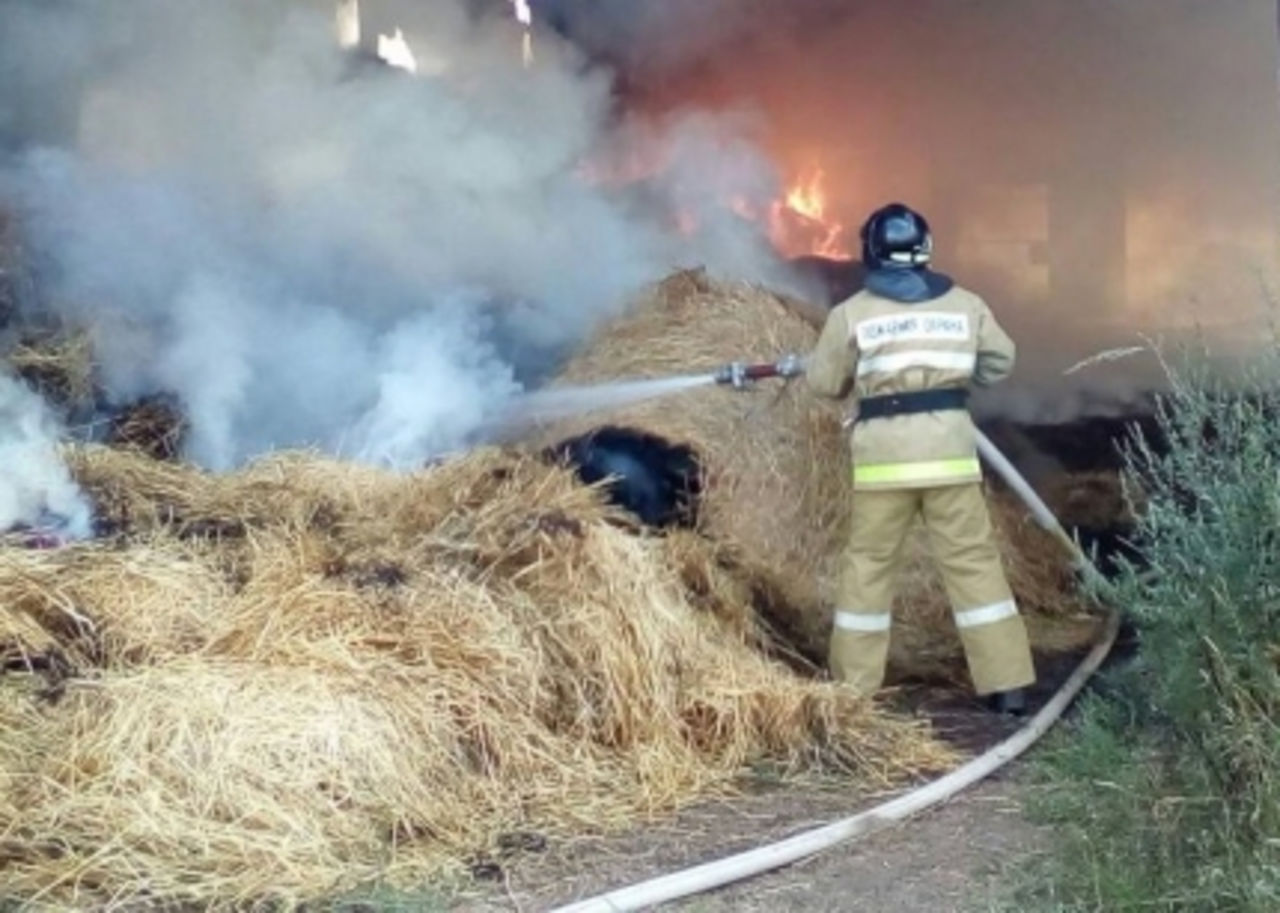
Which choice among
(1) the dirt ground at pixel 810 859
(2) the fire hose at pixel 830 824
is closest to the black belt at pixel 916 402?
(2) the fire hose at pixel 830 824

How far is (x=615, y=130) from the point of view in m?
11.2

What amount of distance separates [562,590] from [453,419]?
1.55 m

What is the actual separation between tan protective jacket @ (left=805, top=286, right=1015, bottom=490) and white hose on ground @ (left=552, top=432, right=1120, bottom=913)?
0.61 m

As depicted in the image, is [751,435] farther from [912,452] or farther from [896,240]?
[896,240]

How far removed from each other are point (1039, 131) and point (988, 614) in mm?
6208

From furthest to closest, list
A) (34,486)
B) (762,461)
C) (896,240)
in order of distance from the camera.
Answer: (762,461)
(896,240)
(34,486)

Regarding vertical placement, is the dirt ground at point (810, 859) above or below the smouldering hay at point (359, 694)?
below

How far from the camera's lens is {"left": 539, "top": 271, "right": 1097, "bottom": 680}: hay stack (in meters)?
6.36

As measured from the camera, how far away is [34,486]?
5.62 m

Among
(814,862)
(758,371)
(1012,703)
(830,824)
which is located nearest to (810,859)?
(814,862)

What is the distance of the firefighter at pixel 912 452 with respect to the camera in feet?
19.8

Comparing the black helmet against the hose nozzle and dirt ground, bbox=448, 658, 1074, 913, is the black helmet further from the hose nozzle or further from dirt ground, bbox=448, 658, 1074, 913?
dirt ground, bbox=448, 658, 1074, 913

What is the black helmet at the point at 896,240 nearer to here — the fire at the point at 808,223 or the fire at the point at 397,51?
the fire at the point at 397,51

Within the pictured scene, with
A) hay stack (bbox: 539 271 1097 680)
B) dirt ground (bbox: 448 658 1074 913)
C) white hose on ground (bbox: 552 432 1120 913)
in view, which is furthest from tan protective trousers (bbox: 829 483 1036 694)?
dirt ground (bbox: 448 658 1074 913)
